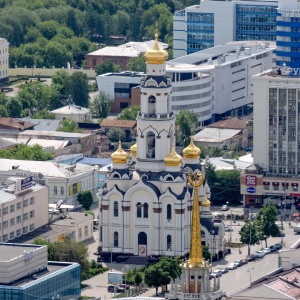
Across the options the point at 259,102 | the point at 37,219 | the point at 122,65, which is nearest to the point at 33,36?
the point at 122,65

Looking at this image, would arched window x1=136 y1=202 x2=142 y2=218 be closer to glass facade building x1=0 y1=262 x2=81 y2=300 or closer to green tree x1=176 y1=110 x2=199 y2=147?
glass facade building x1=0 y1=262 x2=81 y2=300

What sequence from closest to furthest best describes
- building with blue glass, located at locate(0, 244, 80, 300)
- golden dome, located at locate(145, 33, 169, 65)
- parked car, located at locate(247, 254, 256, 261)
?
building with blue glass, located at locate(0, 244, 80, 300)
parked car, located at locate(247, 254, 256, 261)
golden dome, located at locate(145, 33, 169, 65)

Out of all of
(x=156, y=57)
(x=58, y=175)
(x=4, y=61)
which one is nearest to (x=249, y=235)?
(x=156, y=57)

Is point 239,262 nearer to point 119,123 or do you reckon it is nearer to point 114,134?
point 114,134

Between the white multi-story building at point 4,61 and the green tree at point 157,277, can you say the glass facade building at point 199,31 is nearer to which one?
the white multi-story building at point 4,61

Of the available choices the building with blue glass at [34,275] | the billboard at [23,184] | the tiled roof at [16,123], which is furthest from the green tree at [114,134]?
the building with blue glass at [34,275]

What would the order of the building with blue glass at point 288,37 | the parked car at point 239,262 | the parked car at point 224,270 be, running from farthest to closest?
the building with blue glass at point 288,37 < the parked car at point 239,262 < the parked car at point 224,270

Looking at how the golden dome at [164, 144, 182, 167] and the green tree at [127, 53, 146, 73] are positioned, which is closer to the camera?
the golden dome at [164, 144, 182, 167]

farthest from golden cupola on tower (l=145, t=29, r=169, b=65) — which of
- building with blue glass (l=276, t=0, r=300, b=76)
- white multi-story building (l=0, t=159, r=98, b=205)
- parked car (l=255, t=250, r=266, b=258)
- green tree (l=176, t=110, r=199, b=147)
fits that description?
building with blue glass (l=276, t=0, r=300, b=76)
